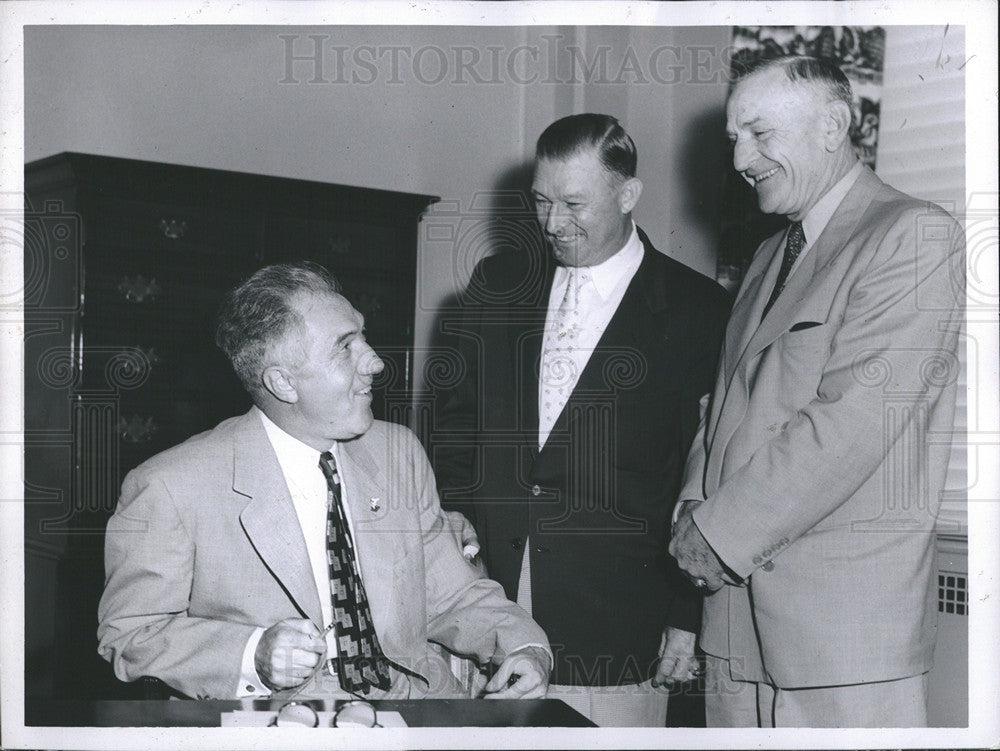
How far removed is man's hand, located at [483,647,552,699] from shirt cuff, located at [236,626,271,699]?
0.42 meters

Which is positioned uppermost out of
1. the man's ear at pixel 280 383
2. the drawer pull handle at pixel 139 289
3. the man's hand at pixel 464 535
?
the drawer pull handle at pixel 139 289

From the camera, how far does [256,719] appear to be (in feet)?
Result: 5.99

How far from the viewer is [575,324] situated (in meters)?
2.52

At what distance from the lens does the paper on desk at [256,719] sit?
5.88ft

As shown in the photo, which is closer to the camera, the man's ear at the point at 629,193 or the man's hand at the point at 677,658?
the man's hand at the point at 677,658

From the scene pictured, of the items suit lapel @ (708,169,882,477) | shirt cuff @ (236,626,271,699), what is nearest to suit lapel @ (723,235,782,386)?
suit lapel @ (708,169,882,477)

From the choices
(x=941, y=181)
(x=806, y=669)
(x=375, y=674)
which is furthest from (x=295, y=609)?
(x=941, y=181)

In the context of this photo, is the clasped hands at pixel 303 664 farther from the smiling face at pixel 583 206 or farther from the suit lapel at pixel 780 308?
the smiling face at pixel 583 206

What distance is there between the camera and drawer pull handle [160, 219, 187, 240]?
3338 millimetres

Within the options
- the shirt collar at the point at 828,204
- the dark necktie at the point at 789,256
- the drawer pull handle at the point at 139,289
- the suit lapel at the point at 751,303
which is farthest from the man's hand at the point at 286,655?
the drawer pull handle at the point at 139,289

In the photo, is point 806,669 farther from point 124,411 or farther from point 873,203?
point 124,411

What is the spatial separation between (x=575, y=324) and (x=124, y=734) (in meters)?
1.31

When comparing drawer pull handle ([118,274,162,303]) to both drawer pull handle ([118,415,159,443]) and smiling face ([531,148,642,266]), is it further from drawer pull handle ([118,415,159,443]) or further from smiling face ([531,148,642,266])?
smiling face ([531,148,642,266])

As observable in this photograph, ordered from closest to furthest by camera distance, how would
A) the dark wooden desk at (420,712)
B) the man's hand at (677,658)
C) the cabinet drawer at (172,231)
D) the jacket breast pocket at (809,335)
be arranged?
the dark wooden desk at (420,712)
the jacket breast pocket at (809,335)
the man's hand at (677,658)
the cabinet drawer at (172,231)
